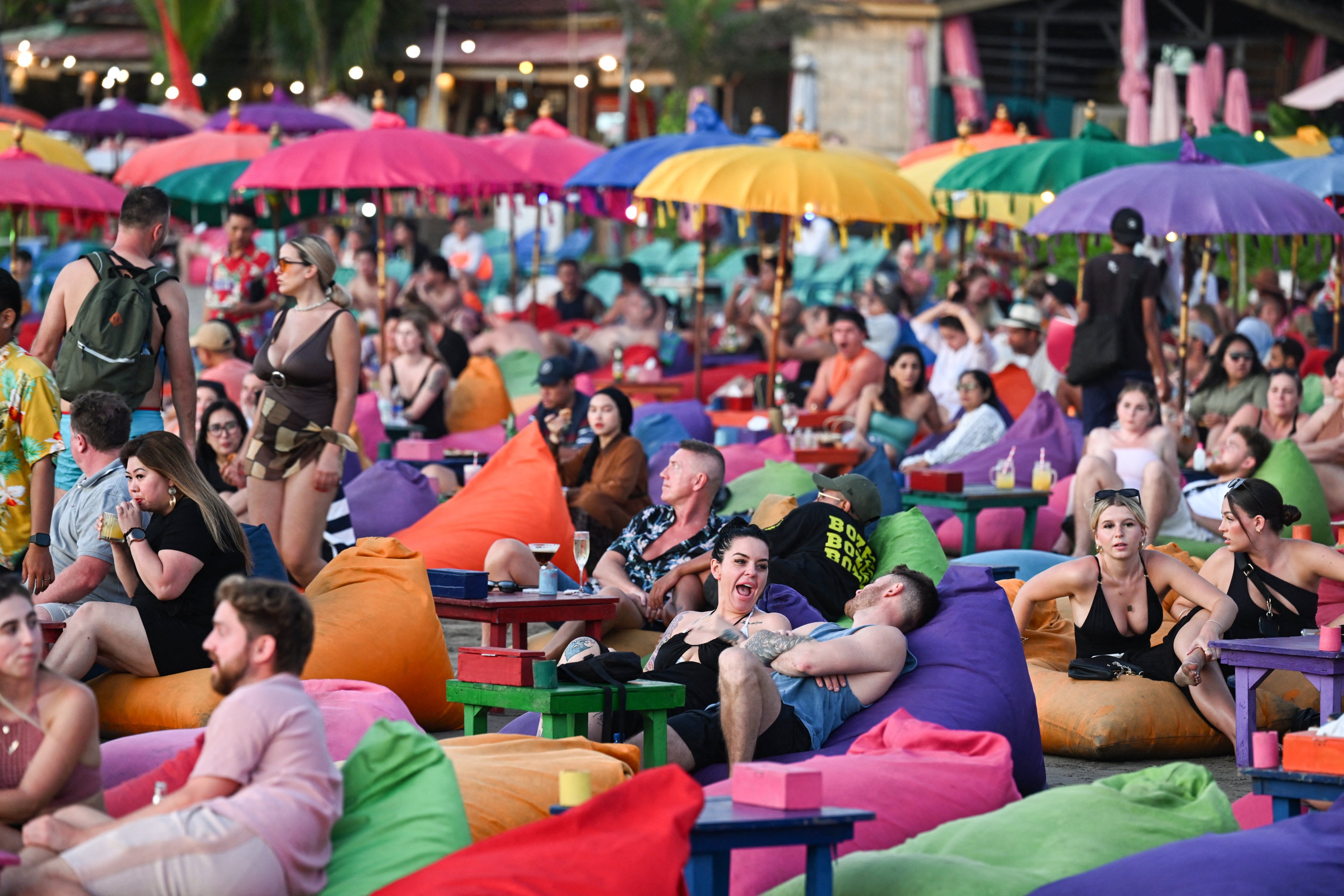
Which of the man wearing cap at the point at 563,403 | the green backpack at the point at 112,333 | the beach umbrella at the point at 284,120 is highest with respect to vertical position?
the beach umbrella at the point at 284,120

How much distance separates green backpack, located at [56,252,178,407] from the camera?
6270 mm

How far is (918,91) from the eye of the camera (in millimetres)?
28609

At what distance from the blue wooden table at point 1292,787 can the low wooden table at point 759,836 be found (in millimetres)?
1098

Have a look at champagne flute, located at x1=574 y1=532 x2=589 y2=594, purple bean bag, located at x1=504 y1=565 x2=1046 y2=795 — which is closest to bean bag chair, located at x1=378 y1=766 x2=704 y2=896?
purple bean bag, located at x1=504 y1=565 x2=1046 y2=795

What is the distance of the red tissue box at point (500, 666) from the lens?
15.6 feet

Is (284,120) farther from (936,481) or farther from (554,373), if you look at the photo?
(936,481)

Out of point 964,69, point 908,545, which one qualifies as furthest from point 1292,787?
point 964,69

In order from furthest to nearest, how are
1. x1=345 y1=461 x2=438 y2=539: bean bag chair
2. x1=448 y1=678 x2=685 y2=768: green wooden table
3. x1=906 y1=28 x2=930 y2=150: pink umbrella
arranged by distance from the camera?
x1=906 y1=28 x2=930 y2=150: pink umbrella, x1=345 y1=461 x2=438 y2=539: bean bag chair, x1=448 y1=678 x2=685 y2=768: green wooden table

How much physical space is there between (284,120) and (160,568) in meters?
14.0

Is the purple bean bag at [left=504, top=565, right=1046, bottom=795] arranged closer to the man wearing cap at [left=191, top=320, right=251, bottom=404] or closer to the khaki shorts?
the khaki shorts

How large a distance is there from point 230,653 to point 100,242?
887 inches

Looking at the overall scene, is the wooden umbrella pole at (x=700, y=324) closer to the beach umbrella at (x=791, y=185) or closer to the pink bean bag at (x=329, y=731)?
the beach umbrella at (x=791, y=185)

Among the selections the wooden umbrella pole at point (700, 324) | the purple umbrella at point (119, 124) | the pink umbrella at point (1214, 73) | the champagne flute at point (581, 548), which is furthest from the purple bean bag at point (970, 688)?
the pink umbrella at point (1214, 73)

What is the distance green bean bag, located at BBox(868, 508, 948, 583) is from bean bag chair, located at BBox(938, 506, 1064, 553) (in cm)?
234
